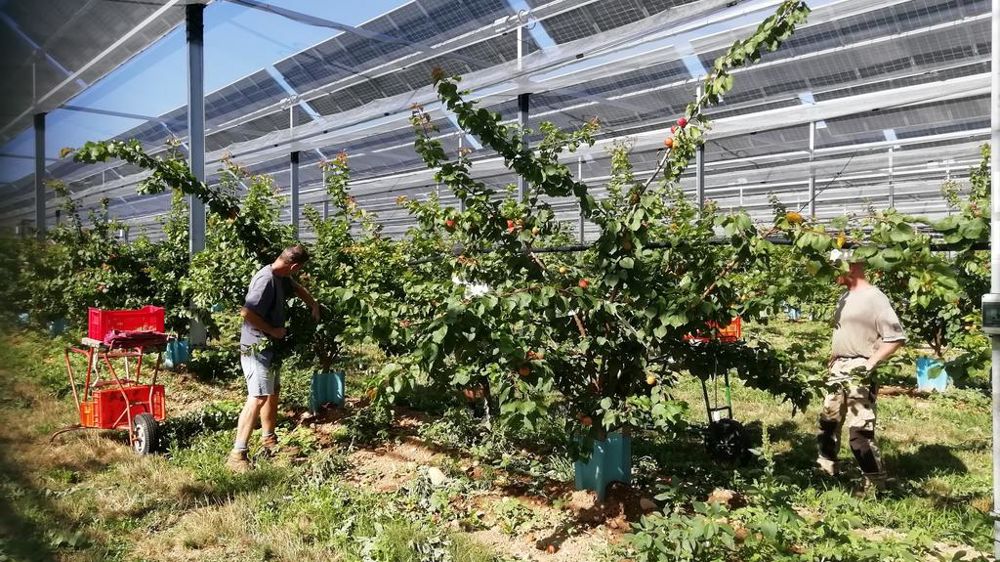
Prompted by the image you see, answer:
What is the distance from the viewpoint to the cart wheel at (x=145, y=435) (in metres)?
4.41

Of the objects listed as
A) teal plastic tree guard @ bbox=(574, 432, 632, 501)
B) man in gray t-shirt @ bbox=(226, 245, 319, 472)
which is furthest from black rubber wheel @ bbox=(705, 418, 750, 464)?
man in gray t-shirt @ bbox=(226, 245, 319, 472)

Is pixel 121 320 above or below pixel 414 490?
above

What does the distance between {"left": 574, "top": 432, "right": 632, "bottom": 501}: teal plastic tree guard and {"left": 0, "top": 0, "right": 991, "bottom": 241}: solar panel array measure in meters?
3.81

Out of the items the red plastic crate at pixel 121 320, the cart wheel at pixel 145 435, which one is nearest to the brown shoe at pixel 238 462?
the cart wheel at pixel 145 435

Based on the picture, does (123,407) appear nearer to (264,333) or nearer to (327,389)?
(264,333)

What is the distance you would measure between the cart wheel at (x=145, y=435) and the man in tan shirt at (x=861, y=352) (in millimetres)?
4241

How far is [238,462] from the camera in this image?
4.20 m

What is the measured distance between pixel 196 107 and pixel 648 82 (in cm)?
617

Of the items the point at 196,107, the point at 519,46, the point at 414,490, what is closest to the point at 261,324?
the point at 414,490

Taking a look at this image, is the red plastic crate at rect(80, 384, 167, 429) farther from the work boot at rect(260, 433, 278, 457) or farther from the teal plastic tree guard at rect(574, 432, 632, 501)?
the teal plastic tree guard at rect(574, 432, 632, 501)

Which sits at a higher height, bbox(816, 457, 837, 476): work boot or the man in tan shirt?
the man in tan shirt

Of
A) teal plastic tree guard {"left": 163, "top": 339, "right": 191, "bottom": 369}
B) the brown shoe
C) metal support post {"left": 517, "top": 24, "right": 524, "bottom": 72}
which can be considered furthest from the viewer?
metal support post {"left": 517, "top": 24, "right": 524, "bottom": 72}

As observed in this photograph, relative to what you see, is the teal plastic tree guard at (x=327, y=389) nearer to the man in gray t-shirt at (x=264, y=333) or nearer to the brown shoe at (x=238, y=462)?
the man in gray t-shirt at (x=264, y=333)

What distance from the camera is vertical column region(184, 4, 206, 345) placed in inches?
255
